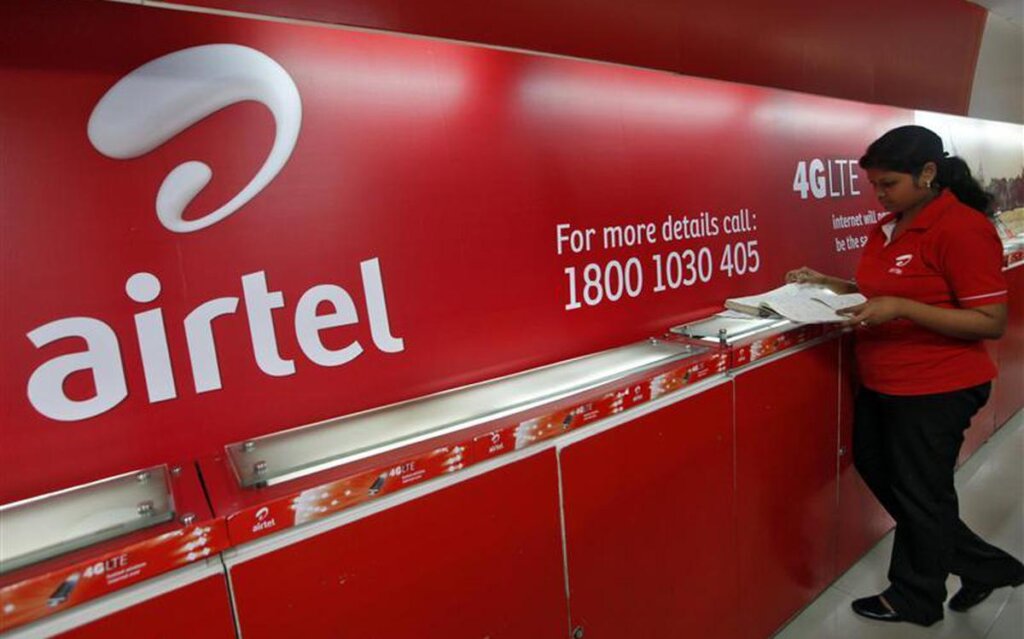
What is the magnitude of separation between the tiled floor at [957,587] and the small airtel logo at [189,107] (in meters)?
2.23

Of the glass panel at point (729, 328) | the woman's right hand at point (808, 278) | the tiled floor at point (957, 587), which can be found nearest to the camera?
the glass panel at point (729, 328)

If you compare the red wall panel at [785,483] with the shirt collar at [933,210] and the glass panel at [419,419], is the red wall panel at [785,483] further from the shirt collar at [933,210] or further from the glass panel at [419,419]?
the shirt collar at [933,210]

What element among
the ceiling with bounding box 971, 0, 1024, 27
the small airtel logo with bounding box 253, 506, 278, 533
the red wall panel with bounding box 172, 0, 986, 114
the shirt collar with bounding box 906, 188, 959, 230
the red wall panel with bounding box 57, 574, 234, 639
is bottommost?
the red wall panel with bounding box 57, 574, 234, 639

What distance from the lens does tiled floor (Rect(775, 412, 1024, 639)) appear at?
77.0 inches

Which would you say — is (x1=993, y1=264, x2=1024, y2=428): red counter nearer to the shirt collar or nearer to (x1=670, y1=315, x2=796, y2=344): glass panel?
the shirt collar

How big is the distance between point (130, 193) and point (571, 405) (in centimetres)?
101

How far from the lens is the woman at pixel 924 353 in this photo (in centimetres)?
159

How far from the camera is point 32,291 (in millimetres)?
1010

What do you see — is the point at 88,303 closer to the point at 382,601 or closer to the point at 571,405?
the point at 382,601

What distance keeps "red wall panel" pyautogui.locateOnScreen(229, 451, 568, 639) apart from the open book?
1.05m

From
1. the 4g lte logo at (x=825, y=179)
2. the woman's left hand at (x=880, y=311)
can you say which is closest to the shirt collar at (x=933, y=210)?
the woman's left hand at (x=880, y=311)

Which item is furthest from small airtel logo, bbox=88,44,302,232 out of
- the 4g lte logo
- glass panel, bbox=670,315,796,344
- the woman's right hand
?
the 4g lte logo

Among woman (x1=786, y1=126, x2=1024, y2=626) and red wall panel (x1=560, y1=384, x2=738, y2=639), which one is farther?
woman (x1=786, y1=126, x2=1024, y2=626)

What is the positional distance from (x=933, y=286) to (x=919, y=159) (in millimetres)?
376
